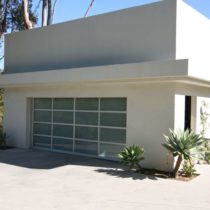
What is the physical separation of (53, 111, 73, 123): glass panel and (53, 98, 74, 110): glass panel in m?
0.25

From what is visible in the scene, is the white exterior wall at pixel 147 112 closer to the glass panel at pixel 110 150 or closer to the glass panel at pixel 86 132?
the glass panel at pixel 110 150

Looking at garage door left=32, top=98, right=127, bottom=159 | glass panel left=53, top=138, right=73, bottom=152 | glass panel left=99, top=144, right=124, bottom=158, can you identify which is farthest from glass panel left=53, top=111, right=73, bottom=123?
glass panel left=99, top=144, right=124, bottom=158

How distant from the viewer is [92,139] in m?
13.9

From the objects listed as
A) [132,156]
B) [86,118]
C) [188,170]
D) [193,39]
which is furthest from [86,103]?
[188,170]

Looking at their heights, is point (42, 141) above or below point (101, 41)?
below

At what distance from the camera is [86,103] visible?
557 inches

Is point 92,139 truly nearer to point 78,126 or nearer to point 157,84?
point 78,126

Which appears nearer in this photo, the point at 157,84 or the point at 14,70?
the point at 157,84

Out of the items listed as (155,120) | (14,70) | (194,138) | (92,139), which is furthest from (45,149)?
(194,138)

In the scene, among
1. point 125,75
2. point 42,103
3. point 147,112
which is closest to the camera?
point 125,75

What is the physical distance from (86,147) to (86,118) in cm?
116

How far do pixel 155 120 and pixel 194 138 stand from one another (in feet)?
5.16

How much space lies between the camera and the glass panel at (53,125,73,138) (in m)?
14.8

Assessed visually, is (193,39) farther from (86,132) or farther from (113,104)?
(86,132)
